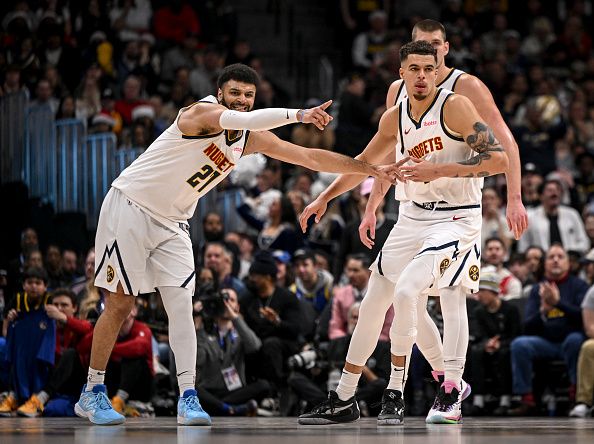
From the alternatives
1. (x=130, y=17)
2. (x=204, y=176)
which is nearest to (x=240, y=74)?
(x=204, y=176)

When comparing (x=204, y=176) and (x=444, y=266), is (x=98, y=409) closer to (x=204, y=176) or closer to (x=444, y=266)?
(x=204, y=176)

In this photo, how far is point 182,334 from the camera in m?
7.74

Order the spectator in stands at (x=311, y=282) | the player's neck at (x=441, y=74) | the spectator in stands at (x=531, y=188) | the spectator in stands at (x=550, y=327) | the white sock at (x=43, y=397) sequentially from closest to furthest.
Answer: the player's neck at (x=441, y=74), the white sock at (x=43, y=397), the spectator in stands at (x=550, y=327), the spectator in stands at (x=311, y=282), the spectator in stands at (x=531, y=188)

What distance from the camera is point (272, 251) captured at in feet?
44.8

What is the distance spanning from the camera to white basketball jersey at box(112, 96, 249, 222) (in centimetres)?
782

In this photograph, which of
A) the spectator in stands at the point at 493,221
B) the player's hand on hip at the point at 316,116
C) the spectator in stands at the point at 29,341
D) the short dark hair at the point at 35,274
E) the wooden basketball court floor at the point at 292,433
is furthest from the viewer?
the spectator in stands at the point at 493,221

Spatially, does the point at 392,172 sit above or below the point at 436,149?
below

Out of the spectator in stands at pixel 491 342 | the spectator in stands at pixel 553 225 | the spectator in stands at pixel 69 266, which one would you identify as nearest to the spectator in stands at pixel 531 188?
the spectator in stands at pixel 553 225

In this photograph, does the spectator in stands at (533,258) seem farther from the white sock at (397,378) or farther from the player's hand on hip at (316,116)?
the player's hand on hip at (316,116)

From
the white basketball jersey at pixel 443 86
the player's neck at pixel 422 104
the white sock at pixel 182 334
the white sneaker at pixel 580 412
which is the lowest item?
the white sneaker at pixel 580 412

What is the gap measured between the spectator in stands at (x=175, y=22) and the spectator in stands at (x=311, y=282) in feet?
20.3

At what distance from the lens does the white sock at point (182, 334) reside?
7754mm

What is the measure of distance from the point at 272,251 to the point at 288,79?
242 inches

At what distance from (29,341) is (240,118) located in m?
4.70
